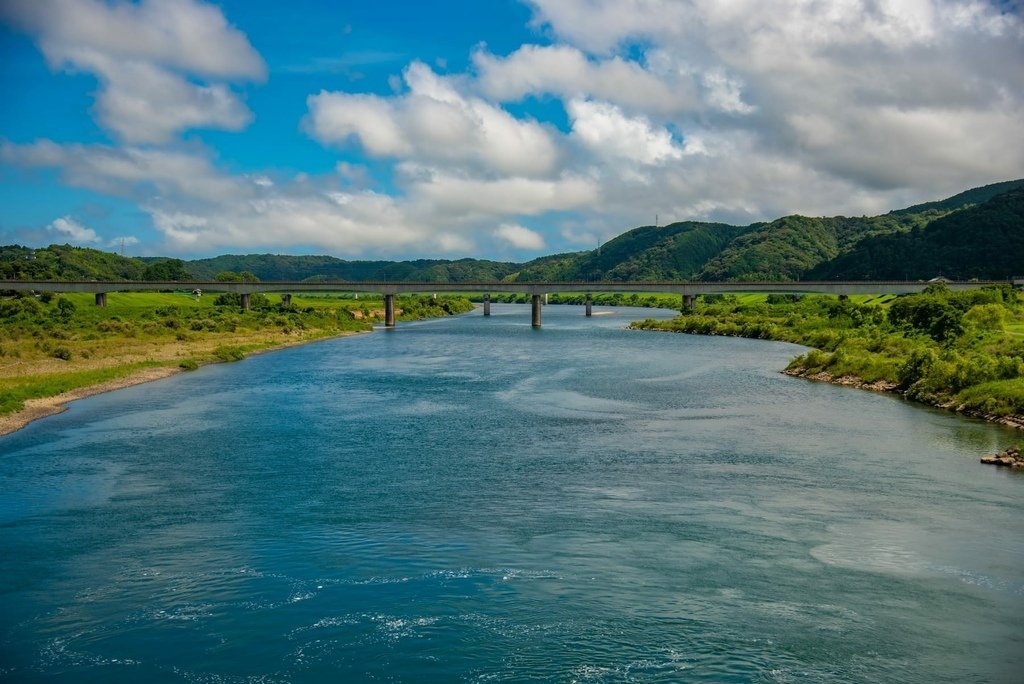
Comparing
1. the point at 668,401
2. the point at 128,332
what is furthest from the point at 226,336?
the point at 668,401

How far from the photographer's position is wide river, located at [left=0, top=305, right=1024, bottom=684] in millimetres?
18438

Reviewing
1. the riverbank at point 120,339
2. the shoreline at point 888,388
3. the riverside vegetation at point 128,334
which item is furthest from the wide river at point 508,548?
the riverside vegetation at point 128,334

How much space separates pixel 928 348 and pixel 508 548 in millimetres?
47002

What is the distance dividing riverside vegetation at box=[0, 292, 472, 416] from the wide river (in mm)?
12946

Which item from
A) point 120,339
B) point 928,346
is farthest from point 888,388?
point 120,339

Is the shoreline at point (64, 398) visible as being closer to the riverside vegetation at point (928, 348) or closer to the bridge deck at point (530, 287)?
the riverside vegetation at point (928, 348)

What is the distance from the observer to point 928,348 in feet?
199

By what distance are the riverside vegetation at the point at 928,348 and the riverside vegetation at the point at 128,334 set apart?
177 feet

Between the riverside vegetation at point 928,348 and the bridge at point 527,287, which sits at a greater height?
the bridge at point 527,287

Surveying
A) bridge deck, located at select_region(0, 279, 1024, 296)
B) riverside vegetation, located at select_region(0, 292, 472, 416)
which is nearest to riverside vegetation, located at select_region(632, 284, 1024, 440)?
bridge deck, located at select_region(0, 279, 1024, 296)

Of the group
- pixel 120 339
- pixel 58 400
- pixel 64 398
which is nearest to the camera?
pixel 58 400

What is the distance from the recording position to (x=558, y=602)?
2117cm

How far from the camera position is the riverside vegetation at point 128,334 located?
6094cm

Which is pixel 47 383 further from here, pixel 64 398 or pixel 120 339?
pixel 120 339
